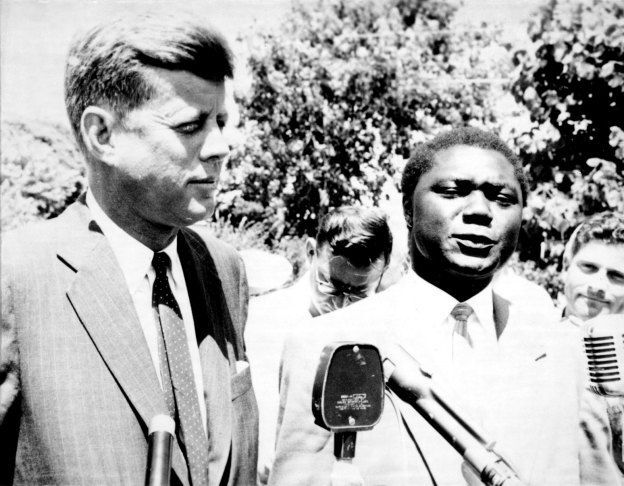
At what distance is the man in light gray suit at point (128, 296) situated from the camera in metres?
1.31

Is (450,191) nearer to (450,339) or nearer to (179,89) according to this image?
(450,339)

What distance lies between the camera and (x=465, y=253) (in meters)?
1.66

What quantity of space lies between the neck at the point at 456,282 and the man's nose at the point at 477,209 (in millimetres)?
157

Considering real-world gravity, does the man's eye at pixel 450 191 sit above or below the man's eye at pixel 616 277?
above

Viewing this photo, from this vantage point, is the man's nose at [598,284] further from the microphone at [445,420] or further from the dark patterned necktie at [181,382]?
the dark patterned necktie at [181,382]

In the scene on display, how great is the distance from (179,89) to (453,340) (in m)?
0.97

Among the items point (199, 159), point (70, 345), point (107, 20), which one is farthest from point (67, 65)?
point (70, 345)

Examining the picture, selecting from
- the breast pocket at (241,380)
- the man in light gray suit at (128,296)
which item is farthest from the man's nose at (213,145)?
the breast pocket at (241,380)

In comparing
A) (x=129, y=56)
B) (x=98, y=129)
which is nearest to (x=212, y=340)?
(x=98, y=129)

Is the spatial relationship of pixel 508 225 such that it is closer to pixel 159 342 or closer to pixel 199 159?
pixel 199 159

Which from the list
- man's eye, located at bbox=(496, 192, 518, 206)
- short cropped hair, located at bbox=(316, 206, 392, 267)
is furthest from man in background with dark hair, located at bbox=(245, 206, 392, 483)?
man's eye, located at bbox=(496, 192, 518, 206)

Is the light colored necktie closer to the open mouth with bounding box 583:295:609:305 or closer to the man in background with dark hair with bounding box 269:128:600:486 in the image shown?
the man in background with dark hair with bounding box 269:128:600:486

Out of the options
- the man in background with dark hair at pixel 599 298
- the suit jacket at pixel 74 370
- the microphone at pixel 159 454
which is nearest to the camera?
the microphone at pixel 159 454

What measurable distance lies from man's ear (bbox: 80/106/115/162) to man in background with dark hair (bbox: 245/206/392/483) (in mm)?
829
